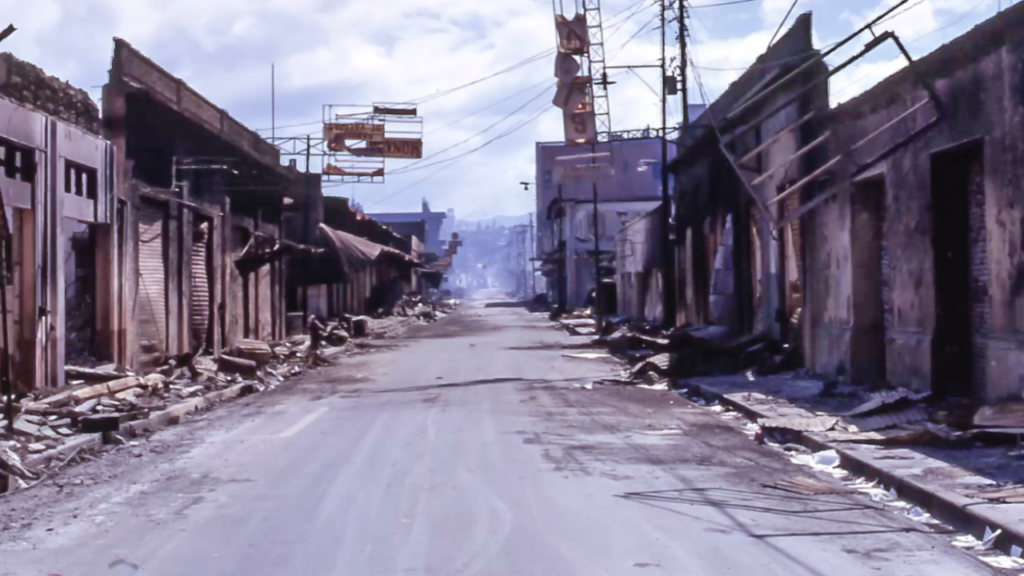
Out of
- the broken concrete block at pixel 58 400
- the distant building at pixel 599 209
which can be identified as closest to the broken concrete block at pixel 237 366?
the broken concrete block at pixel 58 400

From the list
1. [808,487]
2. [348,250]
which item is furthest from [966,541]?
[348,250]

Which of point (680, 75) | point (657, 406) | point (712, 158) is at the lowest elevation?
point (657, 406)

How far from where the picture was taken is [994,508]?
302 inches

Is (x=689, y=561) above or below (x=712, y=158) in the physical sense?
below

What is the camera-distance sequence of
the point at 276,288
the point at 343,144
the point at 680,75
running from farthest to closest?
the point at 343,144, the point at 276,288, the point at 680,75

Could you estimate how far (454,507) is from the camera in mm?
8188

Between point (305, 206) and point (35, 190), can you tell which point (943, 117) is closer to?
point (35, 190)

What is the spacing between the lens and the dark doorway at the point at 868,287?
17688 mm

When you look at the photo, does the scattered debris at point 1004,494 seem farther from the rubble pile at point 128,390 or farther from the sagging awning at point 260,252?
the sagging awning at point 260,252

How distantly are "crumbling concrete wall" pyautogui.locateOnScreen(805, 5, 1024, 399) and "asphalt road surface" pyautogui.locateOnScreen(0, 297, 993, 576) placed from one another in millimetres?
3304

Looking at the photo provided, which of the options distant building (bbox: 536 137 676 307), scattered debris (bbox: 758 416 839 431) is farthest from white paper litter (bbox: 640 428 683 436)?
distant building (bbox: 536 137 676 307)

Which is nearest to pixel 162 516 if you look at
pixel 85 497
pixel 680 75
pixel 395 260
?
pixel 85 497

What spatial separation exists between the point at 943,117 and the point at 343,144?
37.7 m

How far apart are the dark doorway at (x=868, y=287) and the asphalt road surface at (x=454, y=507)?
4.10 m
